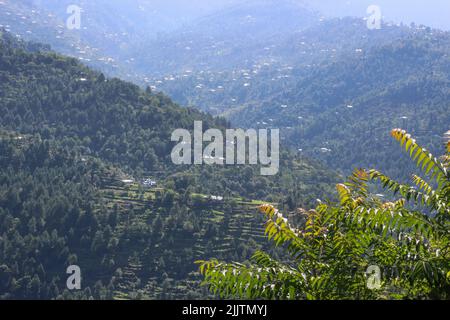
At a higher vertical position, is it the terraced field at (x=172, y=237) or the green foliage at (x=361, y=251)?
the green foliage at (x=361, y=251)

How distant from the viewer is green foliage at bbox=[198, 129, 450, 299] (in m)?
14.1

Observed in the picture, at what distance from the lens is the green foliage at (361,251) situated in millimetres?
14055

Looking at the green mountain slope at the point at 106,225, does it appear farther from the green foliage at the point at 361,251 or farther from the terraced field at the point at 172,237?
the green foliage at the point at 361,251

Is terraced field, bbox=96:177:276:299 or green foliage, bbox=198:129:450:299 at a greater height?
green foliage, bbox=198:129:450:299

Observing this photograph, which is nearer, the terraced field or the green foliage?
the green foliage

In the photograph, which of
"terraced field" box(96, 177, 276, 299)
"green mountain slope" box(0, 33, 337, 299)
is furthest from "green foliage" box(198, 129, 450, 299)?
"green mountain slope" box(0, 33, 337, 299)

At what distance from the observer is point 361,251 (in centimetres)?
1514

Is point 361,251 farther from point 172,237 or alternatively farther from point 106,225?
point 106,225

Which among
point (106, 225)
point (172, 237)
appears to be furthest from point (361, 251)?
point (106, 225)

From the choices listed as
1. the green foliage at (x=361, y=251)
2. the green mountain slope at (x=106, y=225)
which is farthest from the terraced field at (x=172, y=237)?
the green foliage at (x=361, y=251)

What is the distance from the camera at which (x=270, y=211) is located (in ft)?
50.2

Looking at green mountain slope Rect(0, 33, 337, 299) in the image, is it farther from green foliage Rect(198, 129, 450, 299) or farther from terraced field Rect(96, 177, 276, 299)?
green foliage Rect(198, 129, 450, 299)

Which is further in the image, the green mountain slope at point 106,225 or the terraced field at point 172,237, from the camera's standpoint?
the green mountain slope at point 106,225
